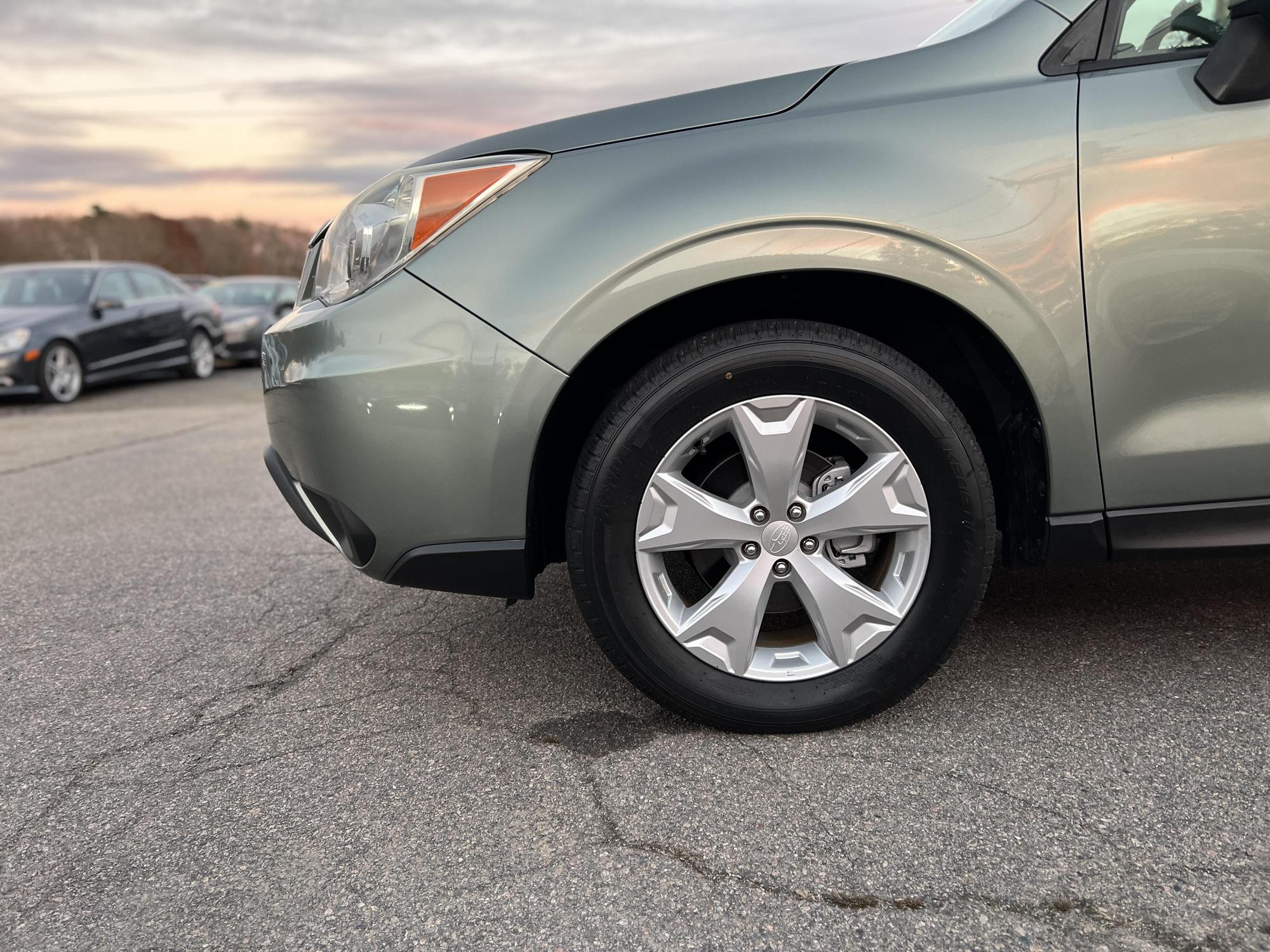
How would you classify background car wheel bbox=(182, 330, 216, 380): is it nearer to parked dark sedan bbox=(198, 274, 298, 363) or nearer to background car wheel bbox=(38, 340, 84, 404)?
parked dark sedan bbox=(198, 274, 298, 363)

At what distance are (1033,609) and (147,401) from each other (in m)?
9.35

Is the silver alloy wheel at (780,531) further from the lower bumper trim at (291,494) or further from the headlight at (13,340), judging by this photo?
the headlight at (13,340)

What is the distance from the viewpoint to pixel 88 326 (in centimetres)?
976

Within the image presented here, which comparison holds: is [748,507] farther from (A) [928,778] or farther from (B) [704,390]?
(A) [928,778]

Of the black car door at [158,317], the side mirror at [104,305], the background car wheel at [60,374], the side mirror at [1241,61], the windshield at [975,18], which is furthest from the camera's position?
the black car door at [158,317]

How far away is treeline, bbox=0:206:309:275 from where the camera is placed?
3756 cm

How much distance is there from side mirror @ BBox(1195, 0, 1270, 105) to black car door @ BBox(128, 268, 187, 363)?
10870 mm

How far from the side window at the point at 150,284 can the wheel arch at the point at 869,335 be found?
10308 mm

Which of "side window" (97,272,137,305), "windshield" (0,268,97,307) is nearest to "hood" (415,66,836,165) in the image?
"windshield" (0,268,97,307)

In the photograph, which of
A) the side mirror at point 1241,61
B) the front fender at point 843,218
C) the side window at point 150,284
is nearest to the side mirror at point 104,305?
the side window at point 150,284

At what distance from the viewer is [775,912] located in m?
1.52

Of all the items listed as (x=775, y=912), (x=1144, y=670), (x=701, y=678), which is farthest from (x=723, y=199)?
(x=1144, y=670)

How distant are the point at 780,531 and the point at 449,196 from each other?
96 centimetres

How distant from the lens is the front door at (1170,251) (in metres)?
1.85
